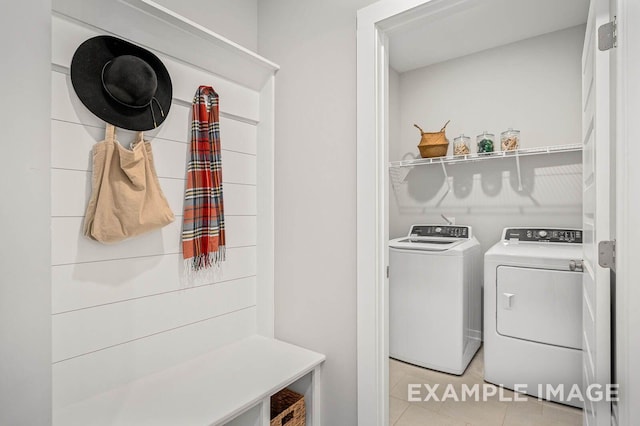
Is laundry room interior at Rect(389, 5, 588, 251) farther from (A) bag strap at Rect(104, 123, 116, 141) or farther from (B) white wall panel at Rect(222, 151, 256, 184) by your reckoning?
(A) bag strap at Rect(104, 123, 116, 141)

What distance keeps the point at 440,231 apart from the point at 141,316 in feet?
8.32

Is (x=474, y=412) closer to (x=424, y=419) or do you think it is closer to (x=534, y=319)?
(x=424, y=419)

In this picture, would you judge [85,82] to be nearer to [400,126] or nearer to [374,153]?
[374,153]

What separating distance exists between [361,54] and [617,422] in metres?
1.56

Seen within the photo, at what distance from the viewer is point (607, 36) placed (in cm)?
108

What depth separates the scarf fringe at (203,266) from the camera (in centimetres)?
159

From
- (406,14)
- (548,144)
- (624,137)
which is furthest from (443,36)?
(624,137)

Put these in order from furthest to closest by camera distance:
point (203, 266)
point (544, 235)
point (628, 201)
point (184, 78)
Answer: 1. point (544, 235)
2. point (203, 266)
3. point (184, 78)
4. point (628, 201)

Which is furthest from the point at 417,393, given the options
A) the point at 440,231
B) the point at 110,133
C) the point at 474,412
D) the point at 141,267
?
the point at 110,133

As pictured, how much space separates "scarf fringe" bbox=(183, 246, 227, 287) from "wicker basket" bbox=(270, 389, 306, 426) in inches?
26.3

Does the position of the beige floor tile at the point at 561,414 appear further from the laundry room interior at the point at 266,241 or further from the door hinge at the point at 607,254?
the door hinge at the point at 607,254

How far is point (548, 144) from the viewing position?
283 centimetres

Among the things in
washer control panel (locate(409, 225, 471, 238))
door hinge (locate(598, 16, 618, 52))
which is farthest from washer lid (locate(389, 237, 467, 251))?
door hinge (locate(598, 16, 618, 52))

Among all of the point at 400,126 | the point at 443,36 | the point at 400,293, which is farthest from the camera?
the point at 400,126
